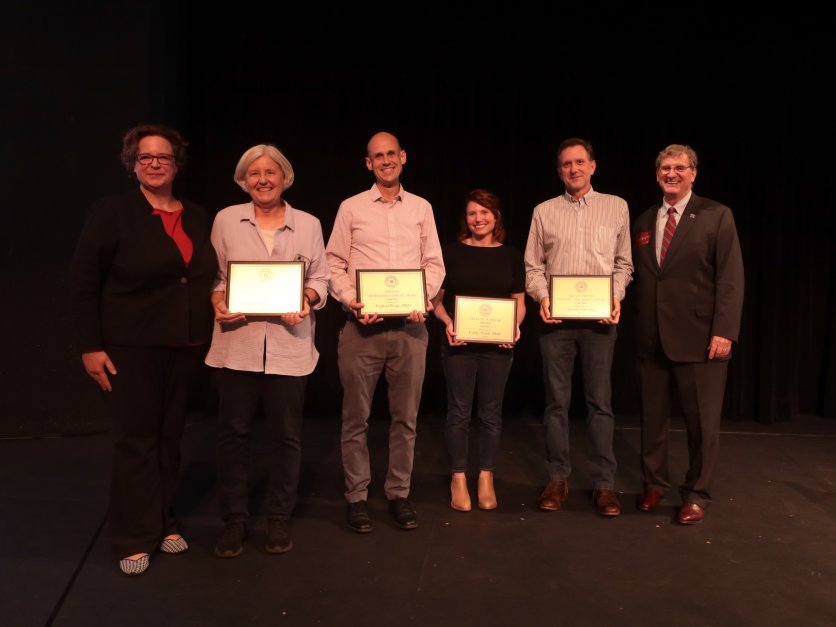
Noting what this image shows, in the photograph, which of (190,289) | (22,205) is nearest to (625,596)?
(190,289)

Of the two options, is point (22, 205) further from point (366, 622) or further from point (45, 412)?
point (366, 622)

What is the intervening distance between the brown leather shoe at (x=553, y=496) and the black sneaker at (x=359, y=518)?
778 millimetres

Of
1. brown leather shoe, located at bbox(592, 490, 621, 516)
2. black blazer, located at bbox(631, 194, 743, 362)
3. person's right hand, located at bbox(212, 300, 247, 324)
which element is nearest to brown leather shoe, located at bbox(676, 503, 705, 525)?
brown leather shoe, located at bbox(592, 490, 621, 516)

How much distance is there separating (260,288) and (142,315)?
0.41m

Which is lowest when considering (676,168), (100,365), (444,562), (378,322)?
(444,562)

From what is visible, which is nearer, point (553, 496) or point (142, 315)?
point (142, 315)

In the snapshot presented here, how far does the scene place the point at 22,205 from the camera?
4.36 meters

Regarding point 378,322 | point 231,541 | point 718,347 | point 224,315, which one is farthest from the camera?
point 718,347

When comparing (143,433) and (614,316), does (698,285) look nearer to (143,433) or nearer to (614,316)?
(614,316)

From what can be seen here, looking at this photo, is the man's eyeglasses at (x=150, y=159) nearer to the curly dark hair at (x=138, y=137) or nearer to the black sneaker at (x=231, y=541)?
the curly dark hair at (x=138, y=137)

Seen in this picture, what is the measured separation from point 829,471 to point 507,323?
84.5 inches

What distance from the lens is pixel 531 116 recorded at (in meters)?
4.93

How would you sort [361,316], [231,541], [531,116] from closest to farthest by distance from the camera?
[231,541] → [361,316] → [531,116]

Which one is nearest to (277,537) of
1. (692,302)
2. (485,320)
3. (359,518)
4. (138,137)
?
(359,518)
